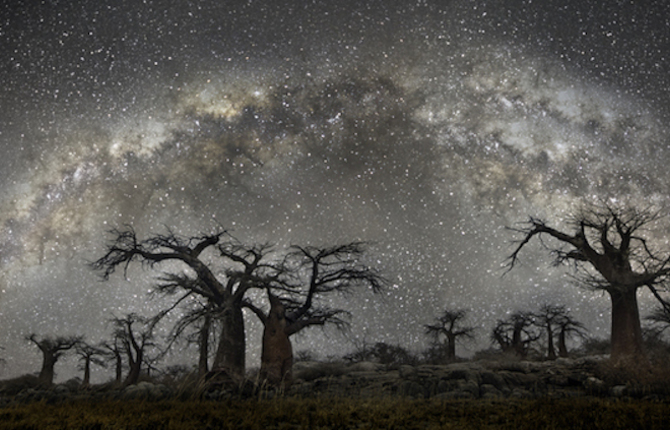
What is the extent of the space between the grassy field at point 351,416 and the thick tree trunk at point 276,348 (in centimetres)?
783

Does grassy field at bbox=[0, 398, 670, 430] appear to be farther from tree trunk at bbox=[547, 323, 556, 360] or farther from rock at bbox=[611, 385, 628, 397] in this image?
tree trunk at bbox=[547, 323, 556, 360]

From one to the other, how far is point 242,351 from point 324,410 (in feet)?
33.4

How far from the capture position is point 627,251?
53.7ft

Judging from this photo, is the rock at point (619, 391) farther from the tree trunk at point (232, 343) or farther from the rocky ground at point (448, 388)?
the tree trunk at point (232, 343)

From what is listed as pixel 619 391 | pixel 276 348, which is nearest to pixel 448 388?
pixel 619 391

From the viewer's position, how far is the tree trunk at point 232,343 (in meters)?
16.7

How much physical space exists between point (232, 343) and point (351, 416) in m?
10.7

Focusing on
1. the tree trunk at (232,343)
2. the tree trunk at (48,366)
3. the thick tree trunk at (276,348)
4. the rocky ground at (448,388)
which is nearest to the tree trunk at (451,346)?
the rocky ground at (448,388)

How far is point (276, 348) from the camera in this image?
55.5 feet

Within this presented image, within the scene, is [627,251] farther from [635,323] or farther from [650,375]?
[650,375]

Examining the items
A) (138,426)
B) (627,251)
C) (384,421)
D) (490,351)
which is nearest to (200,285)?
(138,426)

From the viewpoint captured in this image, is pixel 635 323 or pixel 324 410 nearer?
pixel 324 410

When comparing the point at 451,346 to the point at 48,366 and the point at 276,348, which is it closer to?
the point at 276,348

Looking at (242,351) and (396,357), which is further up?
(242,351)
